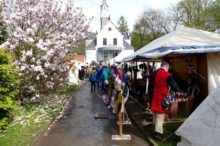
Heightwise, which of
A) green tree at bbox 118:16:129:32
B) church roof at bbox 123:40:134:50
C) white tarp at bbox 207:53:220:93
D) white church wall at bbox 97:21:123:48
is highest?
green tree at bbox 118:16:129:32

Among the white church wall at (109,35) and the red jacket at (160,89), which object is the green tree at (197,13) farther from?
the red jacket at (160,89)

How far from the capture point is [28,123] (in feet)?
36.3

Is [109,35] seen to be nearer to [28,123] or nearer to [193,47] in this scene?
[28,123]

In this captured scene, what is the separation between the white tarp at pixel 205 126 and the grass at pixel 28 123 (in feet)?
13.1

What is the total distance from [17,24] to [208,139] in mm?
10441

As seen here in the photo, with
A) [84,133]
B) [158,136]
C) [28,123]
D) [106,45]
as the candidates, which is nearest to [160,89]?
[158,136]

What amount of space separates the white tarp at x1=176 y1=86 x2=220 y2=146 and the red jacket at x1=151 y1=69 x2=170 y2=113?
1.32 m

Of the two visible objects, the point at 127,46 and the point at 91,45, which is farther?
the point at 127,46

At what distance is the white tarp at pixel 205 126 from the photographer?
6.24 m

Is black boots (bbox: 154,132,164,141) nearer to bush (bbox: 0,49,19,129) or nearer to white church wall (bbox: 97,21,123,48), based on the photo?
bush (bbox: 0,49,19,129)

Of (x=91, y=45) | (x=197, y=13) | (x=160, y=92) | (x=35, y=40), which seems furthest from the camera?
(x=91, y=45)

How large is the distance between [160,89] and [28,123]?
5017 mm

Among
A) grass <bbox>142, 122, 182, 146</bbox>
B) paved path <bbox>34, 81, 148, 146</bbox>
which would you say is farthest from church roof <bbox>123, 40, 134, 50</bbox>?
grass <bbox>142, 122, 182, 146</bbox>

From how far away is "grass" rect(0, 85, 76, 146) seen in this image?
8695 mm
